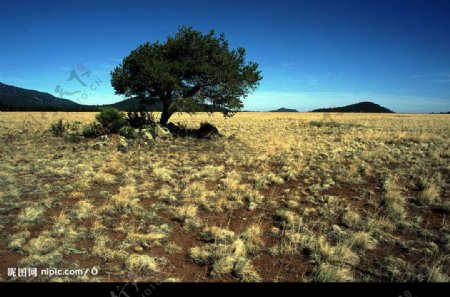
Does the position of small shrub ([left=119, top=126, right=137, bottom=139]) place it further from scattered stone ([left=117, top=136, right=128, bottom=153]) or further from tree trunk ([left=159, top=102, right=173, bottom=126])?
tree trunk ([left=159, top=102, right=173, bottom=126])

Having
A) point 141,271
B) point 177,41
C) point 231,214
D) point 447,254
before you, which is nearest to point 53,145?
point 177,41

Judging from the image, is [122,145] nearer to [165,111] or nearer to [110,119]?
[110,119]

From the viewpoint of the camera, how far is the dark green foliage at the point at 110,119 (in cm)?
2227

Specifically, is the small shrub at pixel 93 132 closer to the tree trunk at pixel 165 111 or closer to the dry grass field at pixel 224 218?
the tree trunk at pixel 165 111

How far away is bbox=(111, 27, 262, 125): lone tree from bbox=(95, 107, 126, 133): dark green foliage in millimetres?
2645

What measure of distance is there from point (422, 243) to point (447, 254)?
24.1 inches

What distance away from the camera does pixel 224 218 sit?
8.54 metres

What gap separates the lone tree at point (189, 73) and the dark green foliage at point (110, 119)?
264 cm

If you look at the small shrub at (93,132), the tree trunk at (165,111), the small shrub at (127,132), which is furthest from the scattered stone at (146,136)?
the tree trunk at (165,111)

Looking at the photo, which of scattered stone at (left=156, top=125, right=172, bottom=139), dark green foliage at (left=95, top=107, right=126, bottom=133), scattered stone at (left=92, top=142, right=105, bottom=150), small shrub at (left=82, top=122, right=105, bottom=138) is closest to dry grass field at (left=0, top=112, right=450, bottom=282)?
scattered stone at (left=92, top=142, right=105, bottom=150)

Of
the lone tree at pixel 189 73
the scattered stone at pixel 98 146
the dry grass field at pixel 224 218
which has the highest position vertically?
the lone tree at pixel 189 73

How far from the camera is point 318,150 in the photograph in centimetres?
2041

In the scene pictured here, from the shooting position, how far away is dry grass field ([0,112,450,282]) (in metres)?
5.90

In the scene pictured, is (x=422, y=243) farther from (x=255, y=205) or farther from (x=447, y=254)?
(x=255, y=205)
